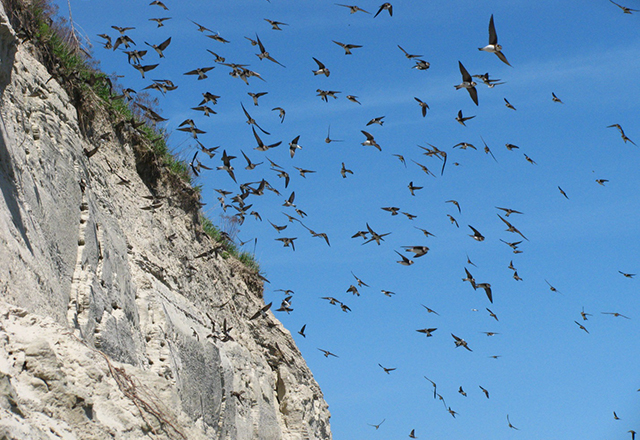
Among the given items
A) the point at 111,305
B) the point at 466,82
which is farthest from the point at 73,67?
the point at 466,82

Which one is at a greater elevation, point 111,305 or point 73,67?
point 73,67

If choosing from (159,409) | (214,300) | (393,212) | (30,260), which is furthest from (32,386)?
(393,212)

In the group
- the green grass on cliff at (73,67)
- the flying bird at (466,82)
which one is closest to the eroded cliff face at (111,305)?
the green grass on cliff at (73,67)

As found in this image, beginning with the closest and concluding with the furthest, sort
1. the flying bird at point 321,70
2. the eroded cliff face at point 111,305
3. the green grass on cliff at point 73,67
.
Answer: the eroded cliff face at point 111,305, the green grass on cliff at point 73,67, the flying bird at point 321,70

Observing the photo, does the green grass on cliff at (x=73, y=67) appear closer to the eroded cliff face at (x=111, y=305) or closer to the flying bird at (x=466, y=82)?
the eroded cliff face at (x=111, y=305)

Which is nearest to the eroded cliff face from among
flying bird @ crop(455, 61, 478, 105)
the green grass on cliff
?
the green grass on cliff

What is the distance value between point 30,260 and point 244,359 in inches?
301

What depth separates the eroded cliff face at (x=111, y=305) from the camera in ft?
17.3

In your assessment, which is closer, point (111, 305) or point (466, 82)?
point (111, 305)

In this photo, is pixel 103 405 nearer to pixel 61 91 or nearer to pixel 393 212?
pixel 61 91

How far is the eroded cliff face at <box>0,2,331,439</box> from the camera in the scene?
527 centimetres

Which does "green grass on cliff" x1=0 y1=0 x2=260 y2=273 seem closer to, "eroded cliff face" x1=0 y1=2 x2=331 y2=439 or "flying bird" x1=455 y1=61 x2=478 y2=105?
"eroded cliff face" x1=0 y1=2 x2=331 y2=439

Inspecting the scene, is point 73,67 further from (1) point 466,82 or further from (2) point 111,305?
(1) point 466,82

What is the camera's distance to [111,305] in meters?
9.24
